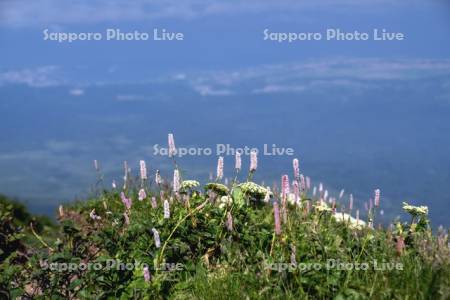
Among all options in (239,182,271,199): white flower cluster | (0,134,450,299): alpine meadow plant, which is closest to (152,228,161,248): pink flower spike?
(0,134,450,299): alpine meadow plant

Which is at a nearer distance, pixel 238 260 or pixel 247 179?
pixel 238 260

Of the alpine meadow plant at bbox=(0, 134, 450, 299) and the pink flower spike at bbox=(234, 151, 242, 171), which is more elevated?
the pink flower spike at bbox=(234, 151, 242, 171)

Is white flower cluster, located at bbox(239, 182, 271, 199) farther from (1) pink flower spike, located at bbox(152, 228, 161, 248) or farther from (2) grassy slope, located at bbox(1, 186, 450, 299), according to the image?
(1) pink flower spike, located at bbox(152, 228, 161, 248)

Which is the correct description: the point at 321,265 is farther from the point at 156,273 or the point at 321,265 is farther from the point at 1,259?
the point at 1,259

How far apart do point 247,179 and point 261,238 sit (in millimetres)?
709

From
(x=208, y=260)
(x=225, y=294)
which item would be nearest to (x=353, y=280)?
(x=225, y=294)

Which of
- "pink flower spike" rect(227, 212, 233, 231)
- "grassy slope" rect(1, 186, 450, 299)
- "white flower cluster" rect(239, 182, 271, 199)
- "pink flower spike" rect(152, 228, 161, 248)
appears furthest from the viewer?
"white flower cluster" rect(239, 182, 271, 199)

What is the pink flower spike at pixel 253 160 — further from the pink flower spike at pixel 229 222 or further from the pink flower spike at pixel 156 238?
the pink flower spike at pixel 156 238

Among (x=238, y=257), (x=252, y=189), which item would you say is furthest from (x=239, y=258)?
(x=252, y=189)

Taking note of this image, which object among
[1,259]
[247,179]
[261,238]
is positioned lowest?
[1,259]

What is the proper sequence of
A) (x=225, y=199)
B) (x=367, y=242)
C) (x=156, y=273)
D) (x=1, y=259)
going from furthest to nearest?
1. (x=1, y=259)
2. (x=225, y=199)
3. (x=367, y=242)
4. (x=156, y=273)

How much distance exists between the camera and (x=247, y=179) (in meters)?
7.36

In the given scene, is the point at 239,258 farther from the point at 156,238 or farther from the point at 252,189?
the point at 252,189

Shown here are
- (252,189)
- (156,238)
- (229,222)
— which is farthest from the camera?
(252,189)
